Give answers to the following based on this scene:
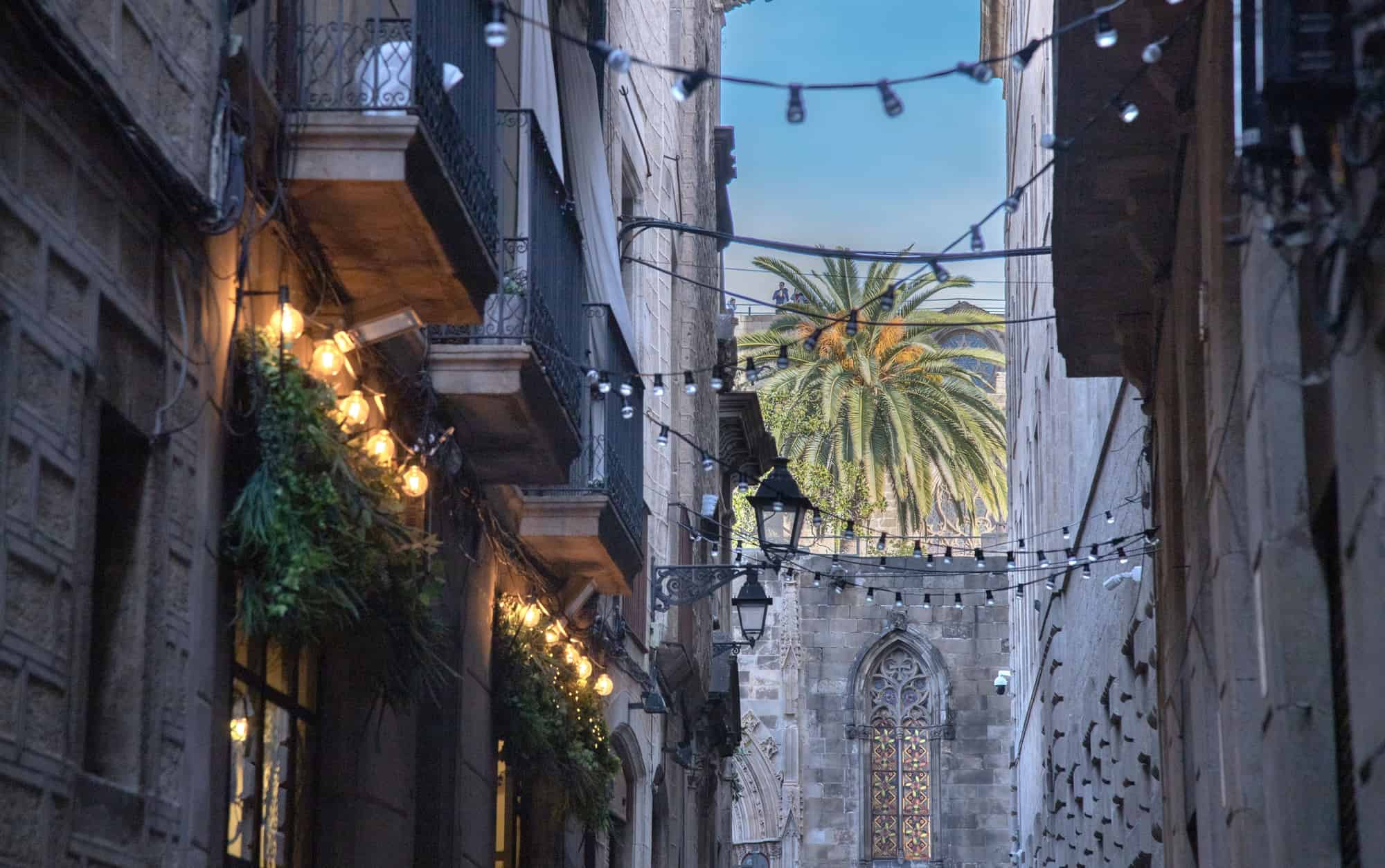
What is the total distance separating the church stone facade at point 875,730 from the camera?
156 ft

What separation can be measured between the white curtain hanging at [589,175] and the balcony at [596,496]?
0.21 meters

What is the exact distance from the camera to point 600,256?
1664 cm

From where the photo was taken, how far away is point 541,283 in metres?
13.9

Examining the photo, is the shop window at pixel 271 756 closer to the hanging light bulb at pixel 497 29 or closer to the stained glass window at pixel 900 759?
the hanging light bulb at pixel 497 29

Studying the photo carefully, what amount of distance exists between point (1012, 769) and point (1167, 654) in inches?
1183

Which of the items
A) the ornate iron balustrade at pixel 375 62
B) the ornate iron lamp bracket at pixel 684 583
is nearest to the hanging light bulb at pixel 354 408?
the ornate iron balustrade at pixel 375 62

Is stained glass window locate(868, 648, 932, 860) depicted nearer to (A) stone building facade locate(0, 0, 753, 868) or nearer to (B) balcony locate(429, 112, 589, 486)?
(A) stone building facade locate(0, 0, 753, 868)

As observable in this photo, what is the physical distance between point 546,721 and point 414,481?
173 inches

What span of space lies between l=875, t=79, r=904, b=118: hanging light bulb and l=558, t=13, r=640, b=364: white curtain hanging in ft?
25.7

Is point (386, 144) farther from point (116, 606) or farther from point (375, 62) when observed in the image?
point (116, 606)

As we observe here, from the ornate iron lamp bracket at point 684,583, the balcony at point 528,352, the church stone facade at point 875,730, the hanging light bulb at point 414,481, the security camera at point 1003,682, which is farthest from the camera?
the church stone facade at point 875,730

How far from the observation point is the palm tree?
159ft

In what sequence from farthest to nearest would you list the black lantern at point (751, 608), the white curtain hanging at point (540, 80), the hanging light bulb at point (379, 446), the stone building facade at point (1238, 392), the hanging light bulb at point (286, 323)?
the black lantern at point (751, 608), the white curtain hanging at point (540, 80), the hanging light bulb at point (379, 446), the hanging light bulb at point (286, 323), the stone building facade at point (1238, 392)

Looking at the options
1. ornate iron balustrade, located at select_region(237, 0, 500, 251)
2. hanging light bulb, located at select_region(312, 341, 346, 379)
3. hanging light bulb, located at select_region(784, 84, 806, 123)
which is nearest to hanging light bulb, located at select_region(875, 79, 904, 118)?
hanging light bulb, located at select_region(784, 84, 806, 123)
